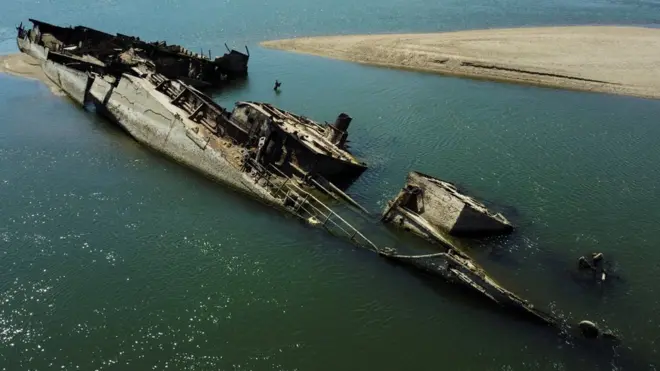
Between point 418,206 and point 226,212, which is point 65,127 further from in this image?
point 418,206

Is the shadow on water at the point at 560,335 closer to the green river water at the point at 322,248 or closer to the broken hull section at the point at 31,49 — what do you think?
the green river water at the point at 322,248

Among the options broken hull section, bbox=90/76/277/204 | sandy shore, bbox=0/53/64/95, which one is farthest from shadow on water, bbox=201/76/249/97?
sandy shore, bbox=0/53/64/95

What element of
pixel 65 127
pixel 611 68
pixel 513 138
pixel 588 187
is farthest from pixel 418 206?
pixel 611 68

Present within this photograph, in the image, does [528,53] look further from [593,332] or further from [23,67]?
[23,67]

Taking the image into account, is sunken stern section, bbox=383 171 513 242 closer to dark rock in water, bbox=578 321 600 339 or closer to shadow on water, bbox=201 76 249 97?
dark rock in water, bbox=578 321 600 339

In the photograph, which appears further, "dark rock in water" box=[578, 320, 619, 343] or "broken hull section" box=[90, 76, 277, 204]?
"broken hull section" box=[90, 76, 277, 204]

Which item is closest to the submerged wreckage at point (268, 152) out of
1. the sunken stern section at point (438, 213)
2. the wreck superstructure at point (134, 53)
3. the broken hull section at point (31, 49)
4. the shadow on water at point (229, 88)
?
the sunken stern section at point (438, 213)
